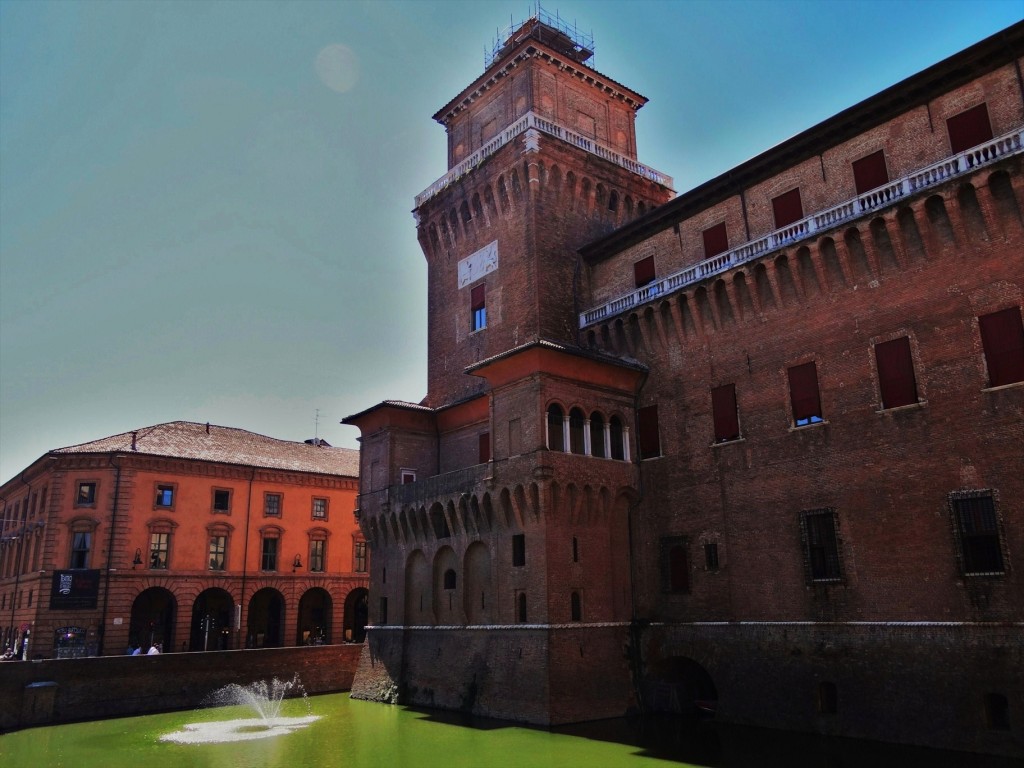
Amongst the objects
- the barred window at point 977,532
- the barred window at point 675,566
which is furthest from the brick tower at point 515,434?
the barred window at point 977,532

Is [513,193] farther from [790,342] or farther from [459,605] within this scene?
[459,605]

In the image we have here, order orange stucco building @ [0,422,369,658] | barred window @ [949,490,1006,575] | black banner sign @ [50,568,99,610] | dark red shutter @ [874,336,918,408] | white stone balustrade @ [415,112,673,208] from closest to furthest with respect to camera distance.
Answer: barred window @ [949,490,1006,575], dark red shutter @ [874,336,918,408], white stone balustrade @ [415,112,673,208], black banner sign @ [50,568,99,610], orange stucco building @ [0,422,369,658]

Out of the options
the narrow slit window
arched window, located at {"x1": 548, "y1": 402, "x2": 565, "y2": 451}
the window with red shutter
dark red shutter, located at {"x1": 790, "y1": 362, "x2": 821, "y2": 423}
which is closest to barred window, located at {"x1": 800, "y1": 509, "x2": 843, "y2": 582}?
the window with red shutter

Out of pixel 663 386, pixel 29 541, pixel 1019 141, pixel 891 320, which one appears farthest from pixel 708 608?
pixel 29 541

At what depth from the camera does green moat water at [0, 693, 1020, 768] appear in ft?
65.6

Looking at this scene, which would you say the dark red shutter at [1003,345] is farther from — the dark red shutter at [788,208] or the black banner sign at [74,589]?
the black banner sign at [74,589]

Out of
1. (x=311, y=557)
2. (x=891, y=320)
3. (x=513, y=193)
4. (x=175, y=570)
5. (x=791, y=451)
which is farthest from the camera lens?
(x=311, y=557)

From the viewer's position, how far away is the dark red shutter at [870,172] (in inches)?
948

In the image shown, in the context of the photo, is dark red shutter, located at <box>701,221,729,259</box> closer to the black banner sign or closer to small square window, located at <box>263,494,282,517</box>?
small square window, located at <box>263,494,282,517</box>

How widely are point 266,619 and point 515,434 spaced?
2751 centimetres

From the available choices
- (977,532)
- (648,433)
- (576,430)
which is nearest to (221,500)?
(576,430)

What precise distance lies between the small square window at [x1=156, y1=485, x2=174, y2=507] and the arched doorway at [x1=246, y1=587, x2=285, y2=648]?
749 centimetres

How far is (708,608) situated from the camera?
2638 centimetres

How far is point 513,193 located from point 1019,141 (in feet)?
60.8
